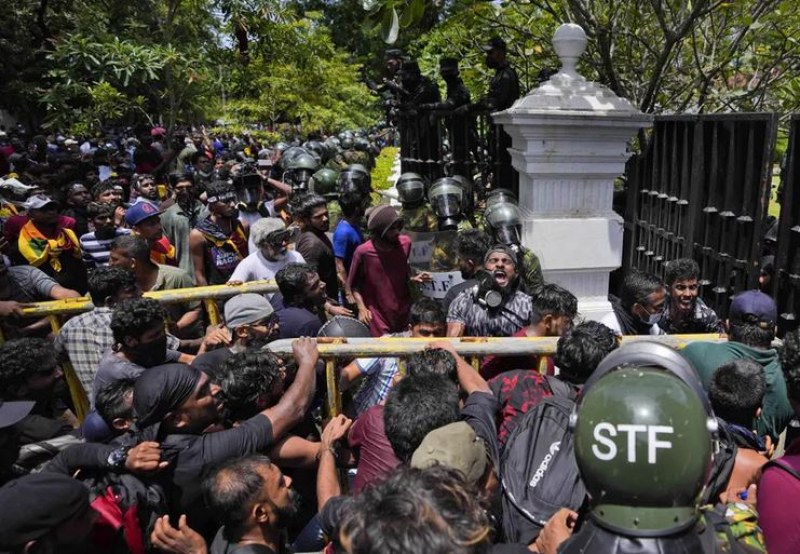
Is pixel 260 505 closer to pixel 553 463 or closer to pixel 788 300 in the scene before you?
pixel 553 463

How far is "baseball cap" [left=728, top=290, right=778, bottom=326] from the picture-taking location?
3.18 meters

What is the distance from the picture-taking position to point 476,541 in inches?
51.8

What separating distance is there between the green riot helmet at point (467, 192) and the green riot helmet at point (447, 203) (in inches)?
10.4

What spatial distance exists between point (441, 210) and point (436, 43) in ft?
15.5

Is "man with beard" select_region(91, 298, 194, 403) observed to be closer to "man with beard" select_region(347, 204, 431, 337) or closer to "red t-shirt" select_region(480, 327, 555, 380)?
"red t-shirt" select_region(480, 327, 555, 380)

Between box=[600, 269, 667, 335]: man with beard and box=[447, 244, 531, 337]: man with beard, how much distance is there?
609 millimetres

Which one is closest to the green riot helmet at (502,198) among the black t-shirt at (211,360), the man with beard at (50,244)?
the black t-shirt at (211,360)

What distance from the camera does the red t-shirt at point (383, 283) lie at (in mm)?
4461

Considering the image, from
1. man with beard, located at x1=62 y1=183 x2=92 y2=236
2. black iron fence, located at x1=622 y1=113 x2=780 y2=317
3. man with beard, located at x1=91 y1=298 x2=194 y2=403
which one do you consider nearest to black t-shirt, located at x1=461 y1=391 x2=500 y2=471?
man with beard, located at x1=91 y1=298 x2=194 y2=403

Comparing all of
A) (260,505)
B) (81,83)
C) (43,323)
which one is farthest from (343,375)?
Result: (81,83)

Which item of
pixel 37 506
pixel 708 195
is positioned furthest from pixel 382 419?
pixel 708 195

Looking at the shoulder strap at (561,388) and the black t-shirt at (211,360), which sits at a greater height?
the shoulder strap at (561,388)

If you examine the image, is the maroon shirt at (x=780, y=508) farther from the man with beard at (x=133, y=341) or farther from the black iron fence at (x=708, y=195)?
the man with beard at (x=133, y=341)

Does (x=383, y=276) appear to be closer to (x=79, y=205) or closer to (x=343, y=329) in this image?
(x=343, y=329)
